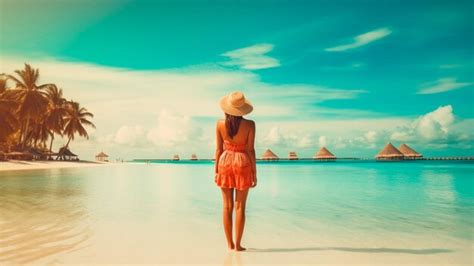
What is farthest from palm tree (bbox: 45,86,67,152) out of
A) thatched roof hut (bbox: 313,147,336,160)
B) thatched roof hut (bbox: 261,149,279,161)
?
thatched roof hut (bbox: 313,147,336,160)

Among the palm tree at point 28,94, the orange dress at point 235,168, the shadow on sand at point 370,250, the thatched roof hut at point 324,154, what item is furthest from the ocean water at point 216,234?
the thatched roof hut at point 324,154

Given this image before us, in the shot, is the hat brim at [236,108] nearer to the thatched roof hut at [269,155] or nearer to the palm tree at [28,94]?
the palm tree at [28,94]

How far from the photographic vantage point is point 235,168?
396 cm

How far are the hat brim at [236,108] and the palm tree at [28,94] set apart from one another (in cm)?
3679

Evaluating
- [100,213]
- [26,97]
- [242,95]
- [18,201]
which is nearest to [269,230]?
[242,95]

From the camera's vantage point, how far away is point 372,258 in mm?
4012

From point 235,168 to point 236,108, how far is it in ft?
2.12

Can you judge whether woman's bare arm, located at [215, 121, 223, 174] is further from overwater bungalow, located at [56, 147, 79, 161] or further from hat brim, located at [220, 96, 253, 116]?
overwater bungalow, located at [56, 147, 79, 161]

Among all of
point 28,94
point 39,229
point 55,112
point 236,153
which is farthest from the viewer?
point 55,112

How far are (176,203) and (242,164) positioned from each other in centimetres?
522

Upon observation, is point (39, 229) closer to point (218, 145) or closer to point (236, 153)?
point (218, 145)

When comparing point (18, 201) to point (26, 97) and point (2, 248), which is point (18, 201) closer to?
point (2, 248)

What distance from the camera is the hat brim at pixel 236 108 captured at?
3.91 metres

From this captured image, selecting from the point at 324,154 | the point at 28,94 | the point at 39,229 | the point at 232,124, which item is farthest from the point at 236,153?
the point at 324,154
